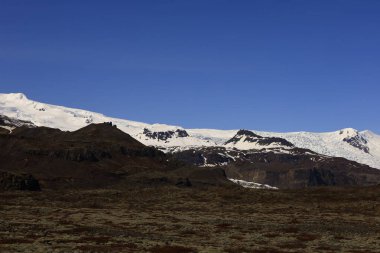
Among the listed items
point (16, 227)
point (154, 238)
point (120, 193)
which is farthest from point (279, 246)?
point (120, 193)

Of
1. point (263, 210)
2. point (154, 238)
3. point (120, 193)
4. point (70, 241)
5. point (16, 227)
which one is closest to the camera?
point (70, 241)

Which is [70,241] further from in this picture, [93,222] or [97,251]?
[93,222]

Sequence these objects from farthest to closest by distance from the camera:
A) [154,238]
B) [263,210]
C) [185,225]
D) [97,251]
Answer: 1. [263,210]
2. [185,225]
3. [154,238]
4. [97,251]

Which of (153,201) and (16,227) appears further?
(153,201)

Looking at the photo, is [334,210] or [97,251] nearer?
[97,251]

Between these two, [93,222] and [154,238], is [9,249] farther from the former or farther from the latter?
[93,222]

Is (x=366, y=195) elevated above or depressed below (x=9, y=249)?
above

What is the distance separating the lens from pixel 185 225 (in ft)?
274

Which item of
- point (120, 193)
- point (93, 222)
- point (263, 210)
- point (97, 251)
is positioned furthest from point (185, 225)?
point (120, 193)

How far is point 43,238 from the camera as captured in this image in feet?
195

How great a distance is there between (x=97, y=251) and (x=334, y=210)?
95203mm

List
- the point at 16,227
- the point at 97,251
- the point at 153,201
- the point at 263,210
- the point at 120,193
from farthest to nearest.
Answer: the point at 120,193
the point at 153,201
the point at 263,210
the point at 16,227
the point at 97,251

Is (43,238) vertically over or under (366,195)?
under

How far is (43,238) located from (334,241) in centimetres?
3124
